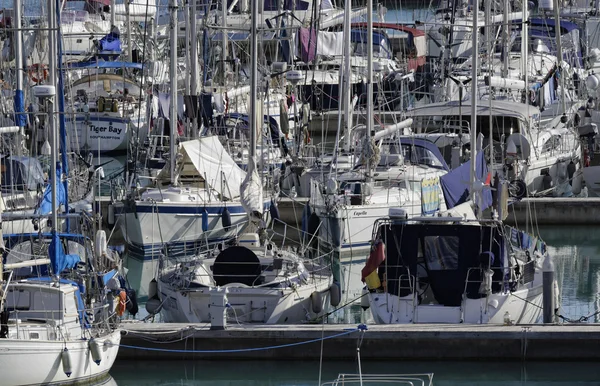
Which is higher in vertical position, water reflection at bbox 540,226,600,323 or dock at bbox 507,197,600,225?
dock at bbox 507,197,600,225

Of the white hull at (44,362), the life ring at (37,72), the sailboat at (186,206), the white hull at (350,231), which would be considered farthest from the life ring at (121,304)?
the life ring at (37,72)

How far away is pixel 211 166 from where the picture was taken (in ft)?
107

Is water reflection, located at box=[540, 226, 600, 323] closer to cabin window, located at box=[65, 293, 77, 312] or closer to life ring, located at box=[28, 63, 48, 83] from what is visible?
cabin window, located at box=[65, 293, 77, 312]

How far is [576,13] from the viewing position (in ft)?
215

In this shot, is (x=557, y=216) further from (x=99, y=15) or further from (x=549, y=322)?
(x=99, y=15)

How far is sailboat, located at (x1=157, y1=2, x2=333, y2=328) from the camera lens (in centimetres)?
2319

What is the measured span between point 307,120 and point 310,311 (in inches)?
792

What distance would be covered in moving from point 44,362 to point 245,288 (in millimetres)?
4084

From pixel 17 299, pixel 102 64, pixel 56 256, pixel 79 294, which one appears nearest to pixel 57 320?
pixel 17 299

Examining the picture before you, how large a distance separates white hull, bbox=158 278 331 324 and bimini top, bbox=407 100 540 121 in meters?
15.2

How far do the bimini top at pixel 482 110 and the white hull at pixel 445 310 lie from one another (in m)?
15.3

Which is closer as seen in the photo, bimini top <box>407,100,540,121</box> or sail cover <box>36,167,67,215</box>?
sail cover <box>36,167,67,215</box>

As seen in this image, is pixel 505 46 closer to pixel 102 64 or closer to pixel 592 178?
pixel 592 178

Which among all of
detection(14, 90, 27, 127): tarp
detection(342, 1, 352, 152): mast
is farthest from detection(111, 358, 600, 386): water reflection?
detection(342, 1, 352, 152): mast
